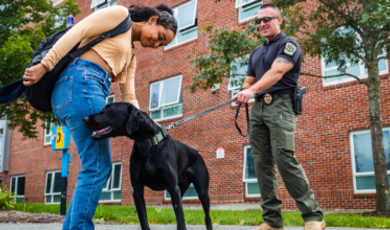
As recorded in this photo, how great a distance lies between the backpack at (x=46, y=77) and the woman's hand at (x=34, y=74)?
74 mm

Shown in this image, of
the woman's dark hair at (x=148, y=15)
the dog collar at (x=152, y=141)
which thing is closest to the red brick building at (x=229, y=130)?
the dog collar at (x=152, y=141)

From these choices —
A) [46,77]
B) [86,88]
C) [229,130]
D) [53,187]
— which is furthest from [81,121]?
[53,187]

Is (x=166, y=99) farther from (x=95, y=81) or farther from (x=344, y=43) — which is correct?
(x=95, y=81)

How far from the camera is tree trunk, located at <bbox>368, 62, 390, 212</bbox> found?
28.2 feet

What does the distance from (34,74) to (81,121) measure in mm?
435

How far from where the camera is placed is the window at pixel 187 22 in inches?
623

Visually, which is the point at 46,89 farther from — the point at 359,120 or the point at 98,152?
the point at 359,120

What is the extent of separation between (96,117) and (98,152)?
0.81 feet

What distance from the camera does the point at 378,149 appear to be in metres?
8.80

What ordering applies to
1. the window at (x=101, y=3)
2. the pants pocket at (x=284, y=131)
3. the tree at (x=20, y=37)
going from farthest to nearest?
1. the window at (x=101, y=3)
2. the tree at (x=20, y=37)
3. the pants pocket at (x=284, y=131)

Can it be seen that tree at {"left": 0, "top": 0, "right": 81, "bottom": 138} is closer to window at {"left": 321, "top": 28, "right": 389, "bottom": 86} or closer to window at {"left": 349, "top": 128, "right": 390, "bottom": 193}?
window at {"left": 321, "top": 28, "right": 389, "bottom": 86}

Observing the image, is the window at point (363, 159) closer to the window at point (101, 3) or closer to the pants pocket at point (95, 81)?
the pants pocket at point (95, 81)

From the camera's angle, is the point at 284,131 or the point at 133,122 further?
the point at 284,131

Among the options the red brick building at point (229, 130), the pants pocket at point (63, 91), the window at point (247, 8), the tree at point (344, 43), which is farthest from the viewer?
the window at point (247, 8)
